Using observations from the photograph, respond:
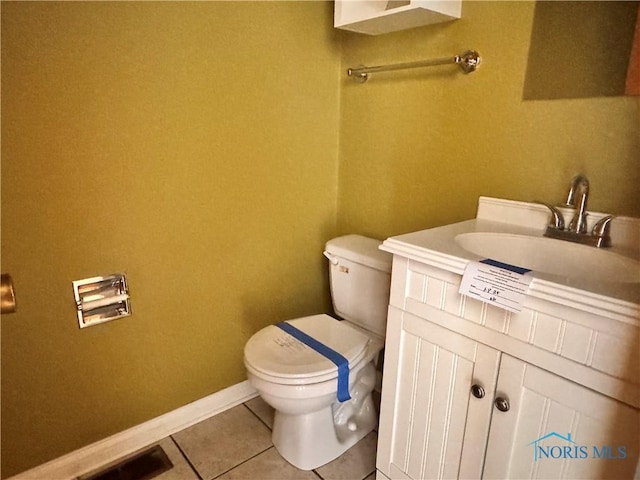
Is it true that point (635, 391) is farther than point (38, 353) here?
No

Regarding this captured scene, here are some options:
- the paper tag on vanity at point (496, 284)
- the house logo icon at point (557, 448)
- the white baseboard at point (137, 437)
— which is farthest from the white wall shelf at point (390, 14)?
the white baseboard at point (137, 437)

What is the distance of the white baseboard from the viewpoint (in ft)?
4.65

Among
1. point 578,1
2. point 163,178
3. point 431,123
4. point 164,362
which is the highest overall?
point 578,1

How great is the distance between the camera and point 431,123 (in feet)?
5.03

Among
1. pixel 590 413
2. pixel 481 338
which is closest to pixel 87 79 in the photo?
pixel 481 338

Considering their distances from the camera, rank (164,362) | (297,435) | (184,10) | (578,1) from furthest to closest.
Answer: (164,362) < (297,435) < (184,10) < (578,1)

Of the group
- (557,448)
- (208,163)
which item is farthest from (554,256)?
(208,163)

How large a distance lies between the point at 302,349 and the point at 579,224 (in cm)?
94

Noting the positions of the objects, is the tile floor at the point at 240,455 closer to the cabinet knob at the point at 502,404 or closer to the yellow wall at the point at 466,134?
the cabinet knob at the point at 502,404

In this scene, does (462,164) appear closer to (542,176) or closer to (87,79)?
(542,176)

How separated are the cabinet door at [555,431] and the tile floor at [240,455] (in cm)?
64

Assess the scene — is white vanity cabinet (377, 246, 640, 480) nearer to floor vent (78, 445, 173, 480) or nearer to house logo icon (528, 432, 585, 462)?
house logo icon (528, 432, 585, 462)

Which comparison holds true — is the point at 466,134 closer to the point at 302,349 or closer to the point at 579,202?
the point at 579,202

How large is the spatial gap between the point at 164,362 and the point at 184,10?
1267mm
